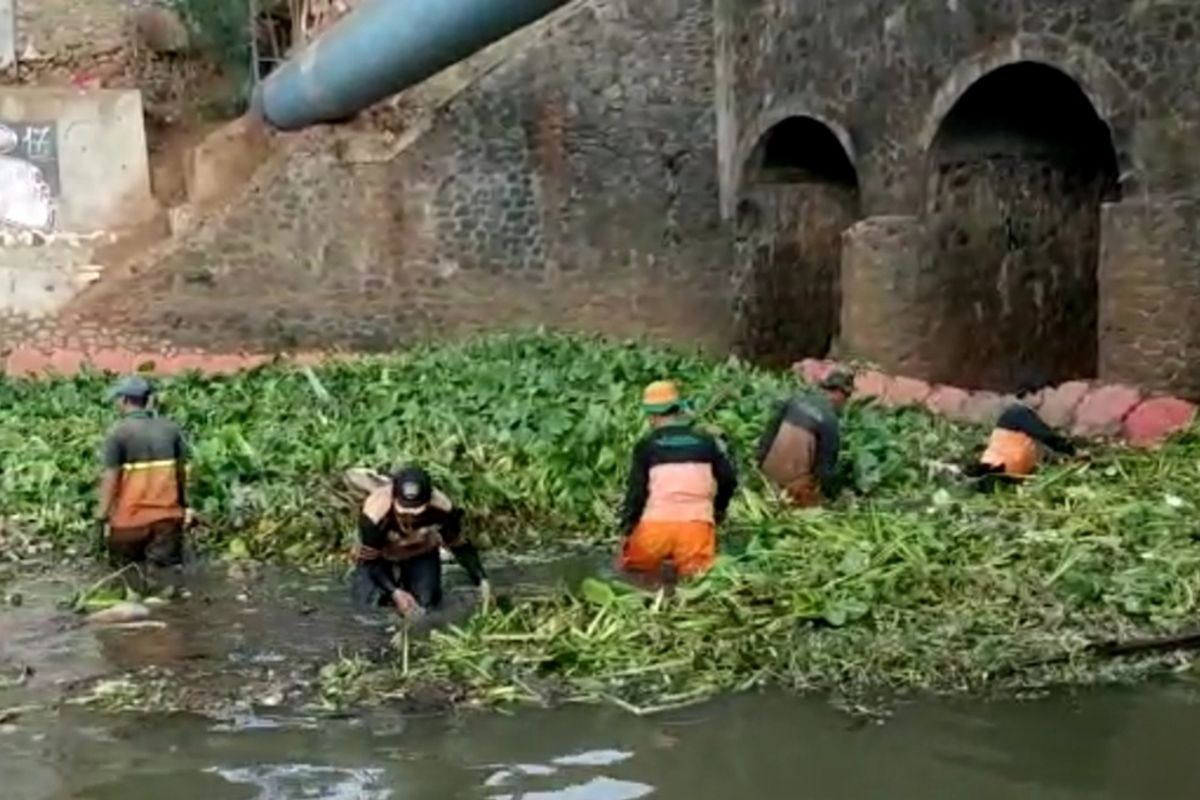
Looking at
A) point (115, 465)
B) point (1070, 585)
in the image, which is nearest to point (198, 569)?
point (115, 465)

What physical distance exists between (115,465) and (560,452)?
2849mm

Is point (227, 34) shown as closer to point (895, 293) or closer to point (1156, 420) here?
point (895, 293)

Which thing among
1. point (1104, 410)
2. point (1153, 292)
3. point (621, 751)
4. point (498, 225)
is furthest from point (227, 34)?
point (621, 751)

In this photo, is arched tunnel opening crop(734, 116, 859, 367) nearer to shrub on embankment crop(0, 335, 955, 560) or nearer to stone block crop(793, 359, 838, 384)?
stone block crop(793, 359, 838, 384)

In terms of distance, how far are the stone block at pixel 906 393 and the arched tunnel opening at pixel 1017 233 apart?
6.10 feet

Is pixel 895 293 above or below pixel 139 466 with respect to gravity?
above

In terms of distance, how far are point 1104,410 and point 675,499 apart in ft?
19.8

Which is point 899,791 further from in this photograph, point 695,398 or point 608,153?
point 608,153

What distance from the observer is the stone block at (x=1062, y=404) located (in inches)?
585

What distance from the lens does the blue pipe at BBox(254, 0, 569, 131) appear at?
17.9 meters

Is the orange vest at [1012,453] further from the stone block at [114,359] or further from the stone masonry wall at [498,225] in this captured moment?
the stone block at [114,359]

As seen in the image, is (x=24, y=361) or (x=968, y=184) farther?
(x=24, y=361)

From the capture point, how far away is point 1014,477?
39.5 ft

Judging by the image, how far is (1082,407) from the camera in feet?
48.8
